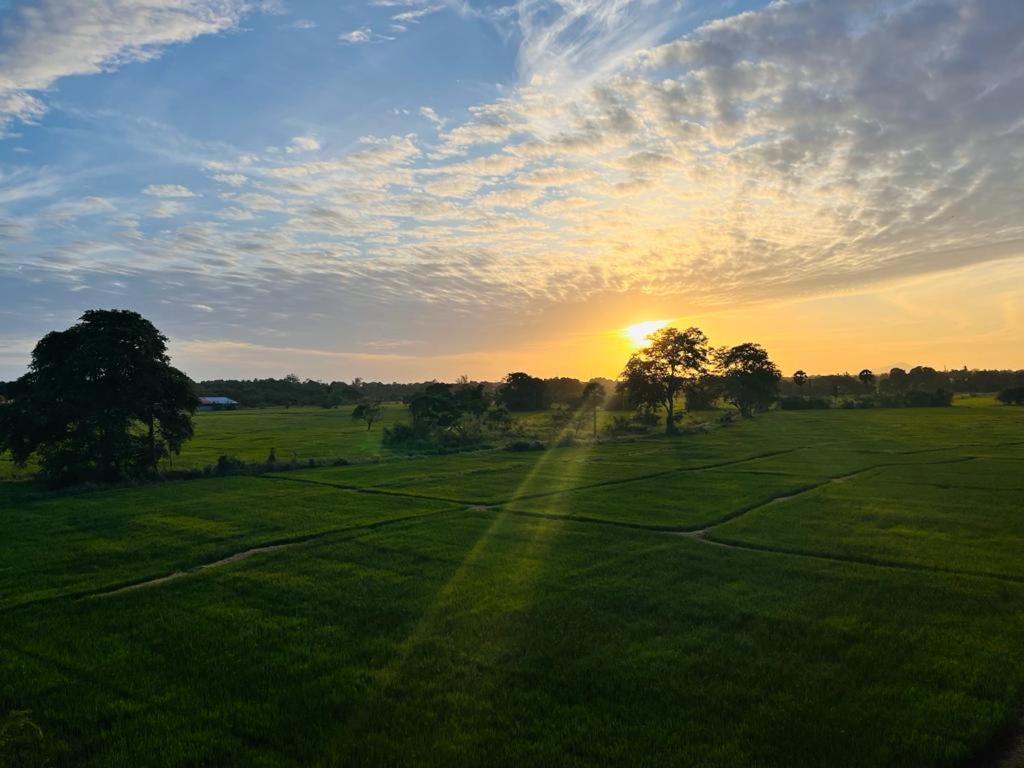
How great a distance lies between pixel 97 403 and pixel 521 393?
79140mm

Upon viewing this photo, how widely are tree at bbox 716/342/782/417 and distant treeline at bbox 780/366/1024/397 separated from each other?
4549cm

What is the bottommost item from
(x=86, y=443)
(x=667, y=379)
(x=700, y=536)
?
(x=700, y=536)

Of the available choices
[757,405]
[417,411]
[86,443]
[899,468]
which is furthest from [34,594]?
[757,405]

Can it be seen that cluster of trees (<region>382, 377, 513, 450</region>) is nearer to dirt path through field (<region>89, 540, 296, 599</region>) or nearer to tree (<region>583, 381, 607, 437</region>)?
tree (<region>583, 381, 607, 437</region>)

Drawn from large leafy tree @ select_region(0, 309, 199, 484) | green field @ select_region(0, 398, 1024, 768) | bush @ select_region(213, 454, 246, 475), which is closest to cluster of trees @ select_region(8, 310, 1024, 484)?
large leafy tree @ select_region(0, 309, 199, 484)

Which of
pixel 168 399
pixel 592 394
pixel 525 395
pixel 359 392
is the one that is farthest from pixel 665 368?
→ pixel 359 392

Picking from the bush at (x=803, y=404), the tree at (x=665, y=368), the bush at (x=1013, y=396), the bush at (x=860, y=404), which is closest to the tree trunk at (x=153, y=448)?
the tree at (x=665, y=368)

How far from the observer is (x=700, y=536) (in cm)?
2177

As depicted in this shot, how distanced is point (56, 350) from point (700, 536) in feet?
→ 128

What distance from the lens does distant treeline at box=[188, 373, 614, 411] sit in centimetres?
11344

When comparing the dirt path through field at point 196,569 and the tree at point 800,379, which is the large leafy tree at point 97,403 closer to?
the dirt path through field at point 196,569

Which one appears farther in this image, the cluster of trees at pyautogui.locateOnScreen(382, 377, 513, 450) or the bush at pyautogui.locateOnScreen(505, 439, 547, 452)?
the cluster of trees at pyautogui.locateOnScreen(382, 377, 513, 450)

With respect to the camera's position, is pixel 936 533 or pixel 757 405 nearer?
pixel 936 533

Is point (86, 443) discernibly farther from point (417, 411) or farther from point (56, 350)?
point (417, 411)
